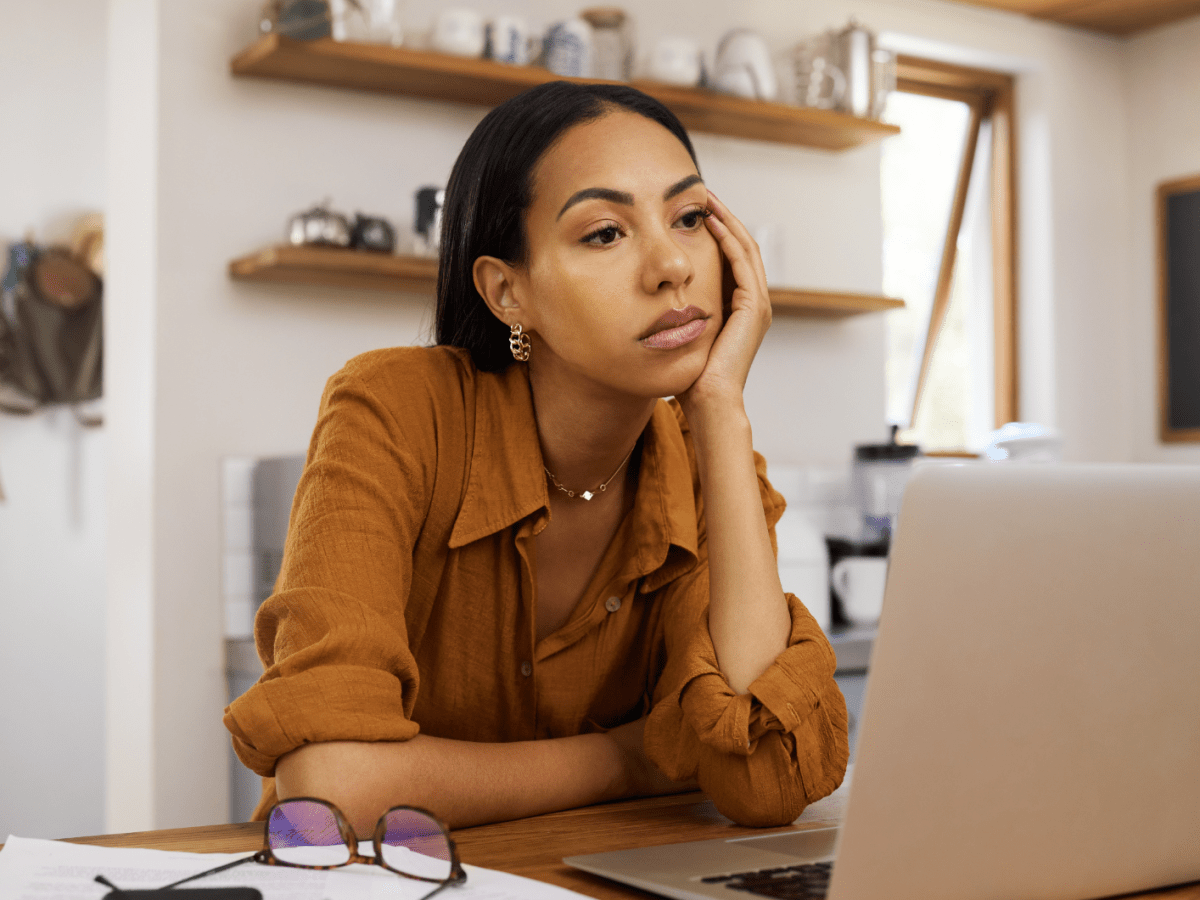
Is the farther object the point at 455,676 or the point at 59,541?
the point at 59,541

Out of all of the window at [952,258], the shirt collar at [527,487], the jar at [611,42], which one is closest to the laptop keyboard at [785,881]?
the shirt collar at [527,487]

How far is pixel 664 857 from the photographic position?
0.79 metres

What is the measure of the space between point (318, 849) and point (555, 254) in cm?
64

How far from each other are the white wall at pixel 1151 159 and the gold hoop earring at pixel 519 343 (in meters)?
3.11

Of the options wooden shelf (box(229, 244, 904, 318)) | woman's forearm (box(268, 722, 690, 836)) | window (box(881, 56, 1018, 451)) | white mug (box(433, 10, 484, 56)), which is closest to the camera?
woman's forearm (box(268, 722, 690, 836))

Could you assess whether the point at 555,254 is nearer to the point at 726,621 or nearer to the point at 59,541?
the point at 726,621

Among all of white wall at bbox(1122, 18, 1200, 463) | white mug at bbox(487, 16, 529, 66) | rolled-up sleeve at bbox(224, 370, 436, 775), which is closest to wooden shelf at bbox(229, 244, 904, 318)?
white mug at bbox(487, 16, 529, 66)

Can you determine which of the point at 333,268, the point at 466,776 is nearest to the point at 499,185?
the point at 466,776

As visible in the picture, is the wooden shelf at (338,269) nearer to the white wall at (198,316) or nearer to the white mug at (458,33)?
the white wall at (198,316)

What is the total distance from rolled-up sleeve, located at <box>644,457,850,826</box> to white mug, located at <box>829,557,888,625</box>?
5.49 ft

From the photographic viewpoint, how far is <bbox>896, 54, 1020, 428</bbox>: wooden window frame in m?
3.87

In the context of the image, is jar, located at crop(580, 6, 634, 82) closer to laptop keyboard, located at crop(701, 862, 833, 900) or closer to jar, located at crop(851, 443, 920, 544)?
jar, located at crop(851, 443, 920, 544)

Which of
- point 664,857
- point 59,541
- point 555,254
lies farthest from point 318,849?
point 59,541

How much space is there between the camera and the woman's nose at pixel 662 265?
1.15 metres
